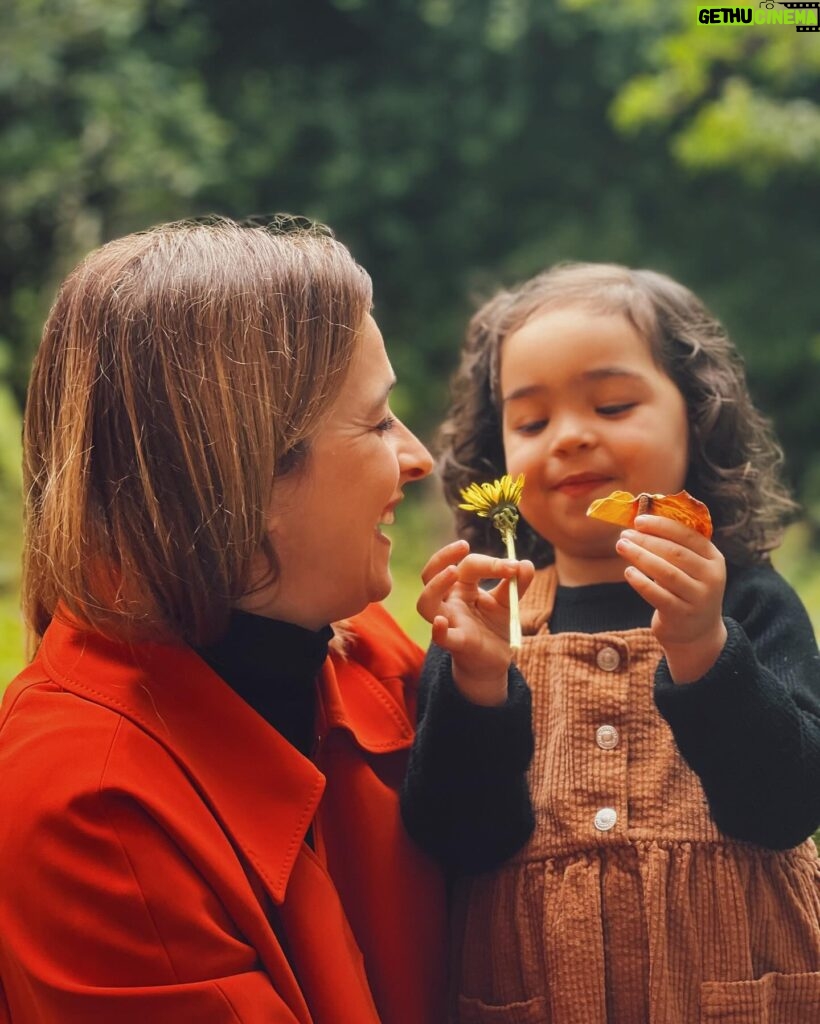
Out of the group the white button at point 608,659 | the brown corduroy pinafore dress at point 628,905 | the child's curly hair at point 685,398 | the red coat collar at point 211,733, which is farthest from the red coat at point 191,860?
the child's curly hair at point 685,398

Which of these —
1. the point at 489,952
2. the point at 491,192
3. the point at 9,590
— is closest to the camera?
the point at 489,952

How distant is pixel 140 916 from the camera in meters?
1.45

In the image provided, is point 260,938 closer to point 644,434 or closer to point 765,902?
point 765,902

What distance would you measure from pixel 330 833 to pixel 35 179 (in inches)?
270

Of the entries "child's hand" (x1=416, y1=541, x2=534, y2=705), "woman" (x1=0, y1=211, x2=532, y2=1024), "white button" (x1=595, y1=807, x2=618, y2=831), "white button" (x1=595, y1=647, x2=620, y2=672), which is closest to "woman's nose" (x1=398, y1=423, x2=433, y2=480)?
"woman" (x1=0, y1=211, x2=532, y2=1024)

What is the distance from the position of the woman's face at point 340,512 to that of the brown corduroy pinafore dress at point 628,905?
1.28ft

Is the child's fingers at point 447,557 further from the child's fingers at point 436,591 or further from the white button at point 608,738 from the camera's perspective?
the white button at point 608,738

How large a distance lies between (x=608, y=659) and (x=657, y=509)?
0.32m

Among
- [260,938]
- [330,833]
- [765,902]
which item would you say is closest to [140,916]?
[260,938]

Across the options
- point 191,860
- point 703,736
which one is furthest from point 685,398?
point 191,860

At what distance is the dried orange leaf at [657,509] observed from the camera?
63.6 inches

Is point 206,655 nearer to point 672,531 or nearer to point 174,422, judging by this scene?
point 174,422

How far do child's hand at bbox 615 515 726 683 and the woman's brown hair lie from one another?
0.45 meters

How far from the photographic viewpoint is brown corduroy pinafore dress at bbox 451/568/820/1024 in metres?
1.67
